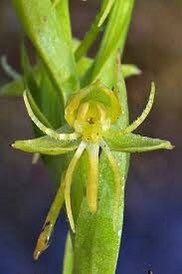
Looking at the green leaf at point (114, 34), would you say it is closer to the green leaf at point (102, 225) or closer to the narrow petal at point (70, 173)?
the green leaf at point (102, 225)

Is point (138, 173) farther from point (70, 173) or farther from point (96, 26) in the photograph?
point (70, 173)

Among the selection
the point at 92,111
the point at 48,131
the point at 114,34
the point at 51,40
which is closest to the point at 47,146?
the point at 48,131

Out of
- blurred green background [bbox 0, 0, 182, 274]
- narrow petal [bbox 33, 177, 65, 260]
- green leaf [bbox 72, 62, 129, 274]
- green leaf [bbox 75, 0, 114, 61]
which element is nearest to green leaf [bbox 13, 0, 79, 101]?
green leaf [bbox 75, 0, 114, 61]

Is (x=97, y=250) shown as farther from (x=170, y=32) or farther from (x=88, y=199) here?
(x=170, y=32)

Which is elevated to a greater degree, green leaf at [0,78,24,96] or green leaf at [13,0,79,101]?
green leaf at [13,0,79,101]

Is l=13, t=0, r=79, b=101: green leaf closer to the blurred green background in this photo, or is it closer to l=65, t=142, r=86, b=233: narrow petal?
l=65, t=142, r=86, b=233: narrow petal

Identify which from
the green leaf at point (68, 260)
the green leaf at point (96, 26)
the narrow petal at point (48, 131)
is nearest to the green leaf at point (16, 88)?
the green leaf at point (96, 26)
